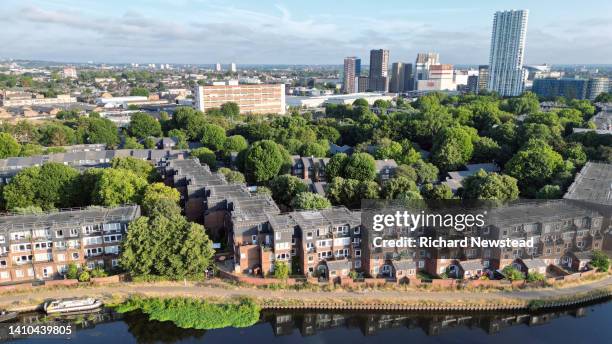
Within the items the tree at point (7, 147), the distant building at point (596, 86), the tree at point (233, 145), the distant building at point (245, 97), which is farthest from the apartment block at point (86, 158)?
the distant building at point (596, 86)

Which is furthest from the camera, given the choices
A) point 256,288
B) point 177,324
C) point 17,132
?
point 17,132

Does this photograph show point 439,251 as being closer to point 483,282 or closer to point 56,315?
point 483,282

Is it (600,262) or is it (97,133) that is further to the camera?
(97,133)

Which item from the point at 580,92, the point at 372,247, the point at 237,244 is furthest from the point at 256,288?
the point at 580,92

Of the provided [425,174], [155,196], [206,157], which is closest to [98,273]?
[155,196]

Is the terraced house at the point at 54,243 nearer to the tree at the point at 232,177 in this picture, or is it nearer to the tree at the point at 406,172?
the tree at the point at 232,177

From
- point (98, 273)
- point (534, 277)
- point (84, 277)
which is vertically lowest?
point (84, 277)

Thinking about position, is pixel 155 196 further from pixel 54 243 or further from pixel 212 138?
pixel 212 138
